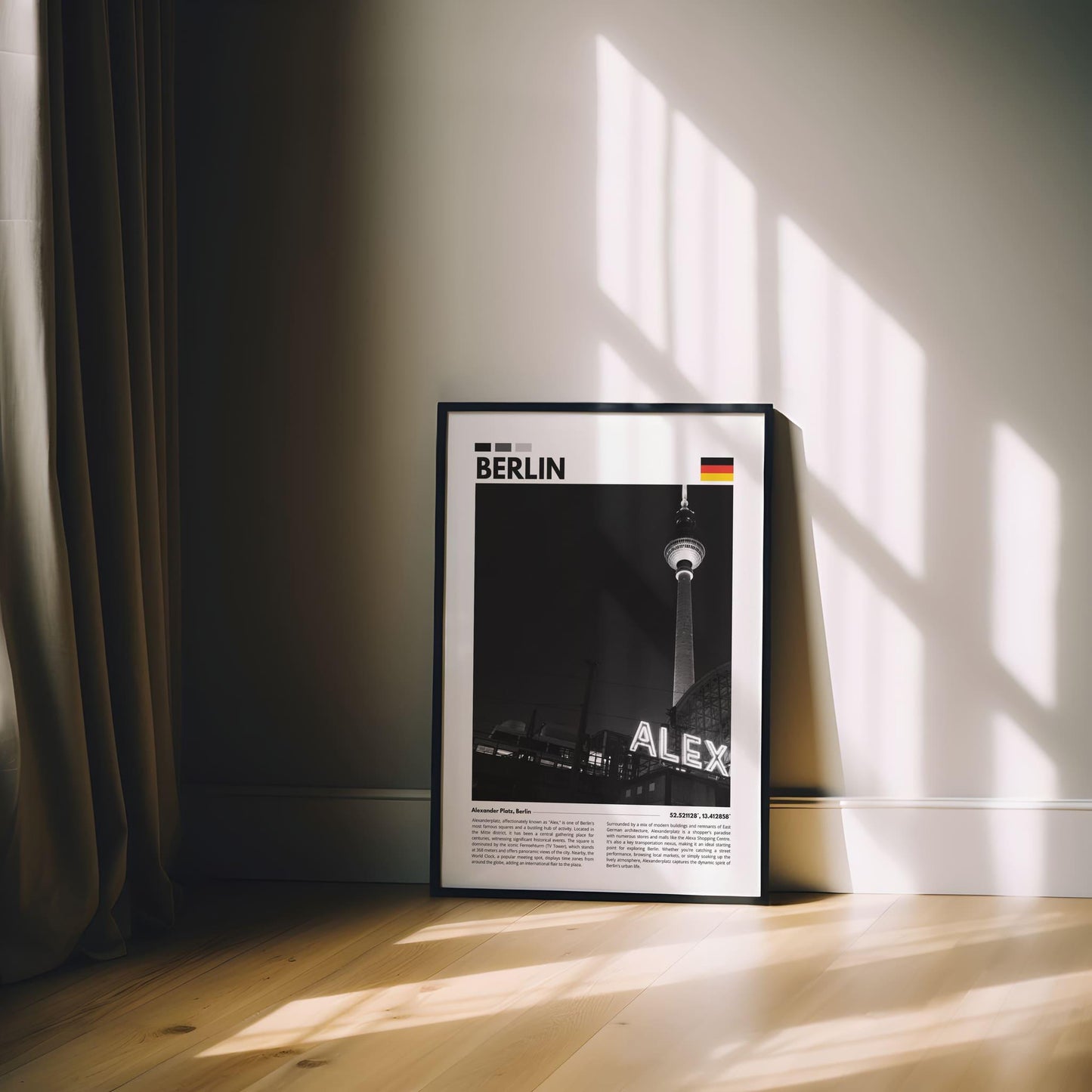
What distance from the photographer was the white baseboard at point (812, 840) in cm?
202

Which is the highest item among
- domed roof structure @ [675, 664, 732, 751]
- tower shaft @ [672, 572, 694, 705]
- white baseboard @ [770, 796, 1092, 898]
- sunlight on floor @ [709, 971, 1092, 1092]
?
tower shaft @ [672, 572, 694, 705]

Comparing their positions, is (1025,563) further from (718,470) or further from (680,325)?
(680,325)

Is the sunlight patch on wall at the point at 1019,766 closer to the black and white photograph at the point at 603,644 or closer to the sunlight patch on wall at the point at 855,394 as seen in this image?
the sunlight patch on wall at the point at 855,394

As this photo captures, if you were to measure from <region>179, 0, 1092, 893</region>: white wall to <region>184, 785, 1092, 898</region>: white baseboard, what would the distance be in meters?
0.01

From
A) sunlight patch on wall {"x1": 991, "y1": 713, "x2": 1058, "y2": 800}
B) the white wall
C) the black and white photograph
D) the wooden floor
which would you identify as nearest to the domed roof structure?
the black and white photograph

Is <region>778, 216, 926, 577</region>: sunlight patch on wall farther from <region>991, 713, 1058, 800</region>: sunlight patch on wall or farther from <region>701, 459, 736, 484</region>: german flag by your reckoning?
<region>991, 713, 1058, 800</region>: sunlight patch on wall

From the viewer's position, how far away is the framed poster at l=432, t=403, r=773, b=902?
203 cm

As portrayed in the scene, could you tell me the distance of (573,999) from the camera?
152 cm

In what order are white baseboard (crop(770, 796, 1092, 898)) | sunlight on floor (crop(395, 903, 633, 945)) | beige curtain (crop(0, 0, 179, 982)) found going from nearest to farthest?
beige curtain (crop(0, 0, 179, 982)) → sunlight on floor (crop(395, 903, 633, 945)) → white baseboard (crop(770, 796, 1092, 898))

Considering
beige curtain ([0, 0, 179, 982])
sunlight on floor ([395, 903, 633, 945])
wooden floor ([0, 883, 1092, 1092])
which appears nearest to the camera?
wooden floor ([0, 883, 1092, 1092])

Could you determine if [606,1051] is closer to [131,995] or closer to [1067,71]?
[131,995]

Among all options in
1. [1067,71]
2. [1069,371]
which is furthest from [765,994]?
[1067,71]

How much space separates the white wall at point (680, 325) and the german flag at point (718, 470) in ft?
0.47

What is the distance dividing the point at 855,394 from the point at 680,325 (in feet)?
1.26
